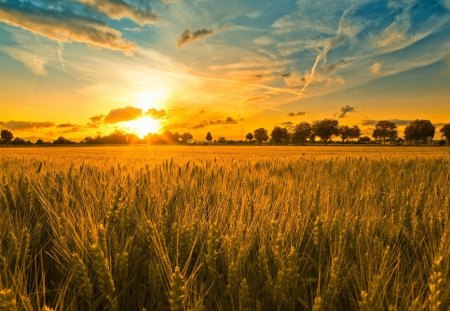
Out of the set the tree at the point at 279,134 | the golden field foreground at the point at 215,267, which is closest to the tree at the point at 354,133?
the tree at the point at 279,134

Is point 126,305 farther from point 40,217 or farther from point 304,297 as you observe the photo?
point 40,217

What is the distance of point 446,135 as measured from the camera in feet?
350

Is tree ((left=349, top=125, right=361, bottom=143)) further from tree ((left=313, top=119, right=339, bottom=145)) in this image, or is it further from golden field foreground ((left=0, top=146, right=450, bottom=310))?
golden field foreground ((left=0, top=146, right=450, bottom=310))

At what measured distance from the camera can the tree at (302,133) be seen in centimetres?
11725

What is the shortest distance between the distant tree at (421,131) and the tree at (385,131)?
7.92 metres

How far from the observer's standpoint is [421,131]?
348 ft

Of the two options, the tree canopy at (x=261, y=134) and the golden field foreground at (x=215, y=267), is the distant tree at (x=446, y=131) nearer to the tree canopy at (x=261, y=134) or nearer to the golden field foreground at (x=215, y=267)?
the tree canopy at (x=261, y=134)

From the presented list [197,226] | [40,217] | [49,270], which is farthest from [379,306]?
[40,217]

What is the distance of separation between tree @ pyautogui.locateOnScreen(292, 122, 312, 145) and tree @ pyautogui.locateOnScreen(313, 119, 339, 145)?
9.42 ft

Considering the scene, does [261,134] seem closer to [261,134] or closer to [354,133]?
[261,134]

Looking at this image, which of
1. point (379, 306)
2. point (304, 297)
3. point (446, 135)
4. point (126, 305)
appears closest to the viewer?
point (379, 306)

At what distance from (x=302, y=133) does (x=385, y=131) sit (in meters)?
30.8

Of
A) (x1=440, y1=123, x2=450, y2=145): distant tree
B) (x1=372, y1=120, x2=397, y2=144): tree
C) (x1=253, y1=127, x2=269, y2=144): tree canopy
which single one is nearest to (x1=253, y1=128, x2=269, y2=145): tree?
(x1=253, y1=127, x2=269, y2=144): tree canopy

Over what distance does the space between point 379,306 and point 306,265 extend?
23.1 inches
